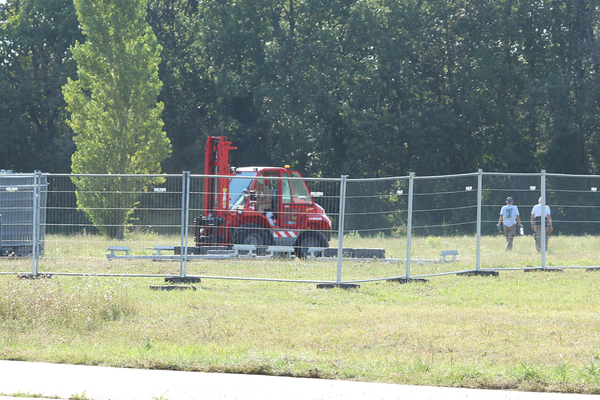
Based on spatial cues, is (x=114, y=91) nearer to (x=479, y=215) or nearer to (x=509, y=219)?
(x=509, y=219)

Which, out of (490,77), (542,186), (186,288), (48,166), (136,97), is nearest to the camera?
(186,288)

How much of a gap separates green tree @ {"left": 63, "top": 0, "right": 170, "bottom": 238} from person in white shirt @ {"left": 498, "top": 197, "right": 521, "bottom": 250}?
61.1 feet

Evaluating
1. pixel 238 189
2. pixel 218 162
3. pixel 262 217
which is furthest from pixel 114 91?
pixel 262 217

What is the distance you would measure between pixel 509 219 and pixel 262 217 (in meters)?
6.15

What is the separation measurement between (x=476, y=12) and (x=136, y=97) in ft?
77.8

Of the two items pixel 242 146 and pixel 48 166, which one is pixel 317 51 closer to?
pixel 242 146

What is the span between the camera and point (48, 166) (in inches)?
1816

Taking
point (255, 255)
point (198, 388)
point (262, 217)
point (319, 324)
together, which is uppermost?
point (262, 217)

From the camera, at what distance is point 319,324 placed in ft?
32.5

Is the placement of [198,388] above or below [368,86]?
below

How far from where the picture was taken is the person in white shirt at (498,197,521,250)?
→ 54.7 ft

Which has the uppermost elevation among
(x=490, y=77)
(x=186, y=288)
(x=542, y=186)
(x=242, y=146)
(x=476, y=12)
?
(x=476, y=12)

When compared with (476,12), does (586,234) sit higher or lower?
lower

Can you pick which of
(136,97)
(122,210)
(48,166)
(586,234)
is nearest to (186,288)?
(122,210)
